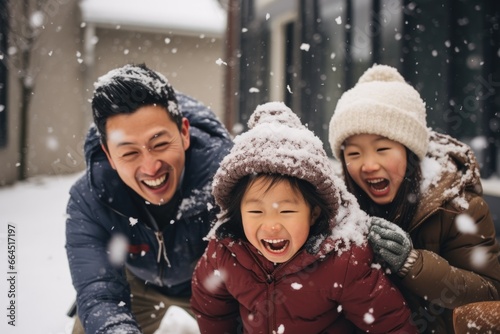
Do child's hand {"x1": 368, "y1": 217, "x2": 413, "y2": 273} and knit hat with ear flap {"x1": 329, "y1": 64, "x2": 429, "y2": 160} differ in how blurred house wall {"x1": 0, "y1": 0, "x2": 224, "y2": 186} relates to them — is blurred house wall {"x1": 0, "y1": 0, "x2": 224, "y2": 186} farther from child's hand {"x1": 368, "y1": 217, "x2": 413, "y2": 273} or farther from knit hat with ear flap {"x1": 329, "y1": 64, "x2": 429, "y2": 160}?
child's hand {"x1": 368, "y1": 217, "x2": 413, "y2": 273}

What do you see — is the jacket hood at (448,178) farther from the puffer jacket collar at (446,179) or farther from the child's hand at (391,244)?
the child's hand at (391,244)

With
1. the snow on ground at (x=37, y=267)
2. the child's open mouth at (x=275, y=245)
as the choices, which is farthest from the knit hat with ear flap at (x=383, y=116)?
the snow on ground at (x=37, y=267)

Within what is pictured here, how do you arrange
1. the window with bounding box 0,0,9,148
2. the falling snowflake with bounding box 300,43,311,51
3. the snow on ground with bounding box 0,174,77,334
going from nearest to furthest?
the snow on ground with bounding box 0,174,77,334, the falling snowflake with bounding box 300,43,311,51, the window with bounding box 0,0,9,148

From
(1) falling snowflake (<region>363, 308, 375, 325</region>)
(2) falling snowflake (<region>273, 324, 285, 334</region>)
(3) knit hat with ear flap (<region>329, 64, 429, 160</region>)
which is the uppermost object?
(3) knit hat with ear flap (<region>329, 64, 429, 160</region>)

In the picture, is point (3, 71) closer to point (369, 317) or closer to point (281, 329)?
point (281, 329)

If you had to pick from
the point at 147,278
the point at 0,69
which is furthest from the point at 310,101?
the point at 0,69

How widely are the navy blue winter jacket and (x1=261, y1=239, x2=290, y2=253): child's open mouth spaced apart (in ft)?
2.08

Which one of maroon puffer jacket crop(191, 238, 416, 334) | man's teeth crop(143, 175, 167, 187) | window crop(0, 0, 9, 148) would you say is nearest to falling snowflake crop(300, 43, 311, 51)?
man's teeth crop(143, 175, 167, 187)

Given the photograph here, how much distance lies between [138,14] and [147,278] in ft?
32.1

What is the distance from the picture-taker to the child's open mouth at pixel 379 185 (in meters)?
2.26

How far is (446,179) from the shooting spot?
2213mm

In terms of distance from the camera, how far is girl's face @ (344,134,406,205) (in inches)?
87.3

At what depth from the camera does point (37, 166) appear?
10969mm

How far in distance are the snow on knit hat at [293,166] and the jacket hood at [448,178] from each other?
36cm
